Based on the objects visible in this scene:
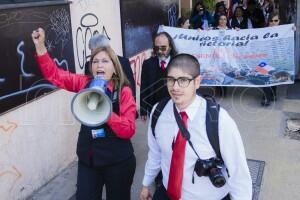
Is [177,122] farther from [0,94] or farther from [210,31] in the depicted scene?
[210,31]

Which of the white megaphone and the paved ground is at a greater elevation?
the white megaphone

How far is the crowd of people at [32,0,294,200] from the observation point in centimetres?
215

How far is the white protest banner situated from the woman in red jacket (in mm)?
4192

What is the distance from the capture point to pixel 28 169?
3932mm

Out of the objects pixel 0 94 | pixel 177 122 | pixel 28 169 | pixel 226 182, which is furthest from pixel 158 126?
pixel 28 169

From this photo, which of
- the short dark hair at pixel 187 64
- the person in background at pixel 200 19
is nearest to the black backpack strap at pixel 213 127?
the short dark hair at pixel 187 64

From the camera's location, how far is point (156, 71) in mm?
4070

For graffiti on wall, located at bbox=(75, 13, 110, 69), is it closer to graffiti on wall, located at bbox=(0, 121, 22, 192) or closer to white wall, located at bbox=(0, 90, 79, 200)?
white wall, located at bbox=(0, 90, 79, 200)

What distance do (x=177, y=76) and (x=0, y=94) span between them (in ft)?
6.09

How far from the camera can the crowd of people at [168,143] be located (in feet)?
7.06

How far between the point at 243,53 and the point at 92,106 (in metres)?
4.95

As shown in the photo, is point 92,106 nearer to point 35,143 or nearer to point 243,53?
point 35,143

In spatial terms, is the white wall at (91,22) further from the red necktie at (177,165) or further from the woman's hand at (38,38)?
the red necktie at (177,165)

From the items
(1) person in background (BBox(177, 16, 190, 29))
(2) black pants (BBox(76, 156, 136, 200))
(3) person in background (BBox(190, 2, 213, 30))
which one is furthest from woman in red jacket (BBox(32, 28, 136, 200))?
(3) person in background (BBox(190, 2, 213, 30))
